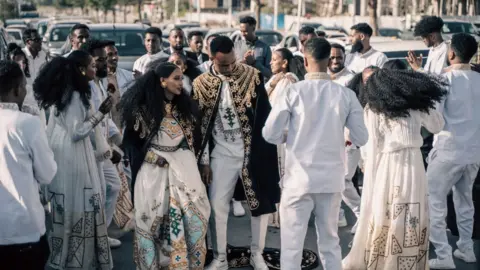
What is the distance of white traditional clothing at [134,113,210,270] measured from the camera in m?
6.08

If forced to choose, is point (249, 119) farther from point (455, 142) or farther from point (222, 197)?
point (455, 142)

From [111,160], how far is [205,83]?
3.67 feet

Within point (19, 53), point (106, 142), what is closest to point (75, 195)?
point (106, 142)

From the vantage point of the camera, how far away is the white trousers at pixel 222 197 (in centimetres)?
649

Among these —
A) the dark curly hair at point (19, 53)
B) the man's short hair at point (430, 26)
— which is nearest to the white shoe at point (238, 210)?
the man's short hair at point (430, 26)

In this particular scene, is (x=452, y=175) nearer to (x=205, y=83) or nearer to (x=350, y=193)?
(x=350, y=193)

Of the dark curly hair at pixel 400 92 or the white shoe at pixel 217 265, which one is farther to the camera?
the white shoe at pixel 217 265

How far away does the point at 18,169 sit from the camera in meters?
4.81

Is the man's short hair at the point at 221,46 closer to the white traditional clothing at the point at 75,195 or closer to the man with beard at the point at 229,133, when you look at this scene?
the man with beard at the point at 229,133

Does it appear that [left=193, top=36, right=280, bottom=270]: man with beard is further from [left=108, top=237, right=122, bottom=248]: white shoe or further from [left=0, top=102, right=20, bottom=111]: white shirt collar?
[left=0, top=102, right=20, bottom=111]: white shirt collar

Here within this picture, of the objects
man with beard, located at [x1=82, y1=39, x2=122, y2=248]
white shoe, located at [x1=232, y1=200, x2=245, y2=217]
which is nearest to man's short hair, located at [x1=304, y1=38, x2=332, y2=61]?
man with beard, located at [x1=82, y1=39, x2=122, y2=248]

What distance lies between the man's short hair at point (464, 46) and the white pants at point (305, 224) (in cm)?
184

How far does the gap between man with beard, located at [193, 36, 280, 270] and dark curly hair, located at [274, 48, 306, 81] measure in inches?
54.0

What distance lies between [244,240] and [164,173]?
5.88 feet
